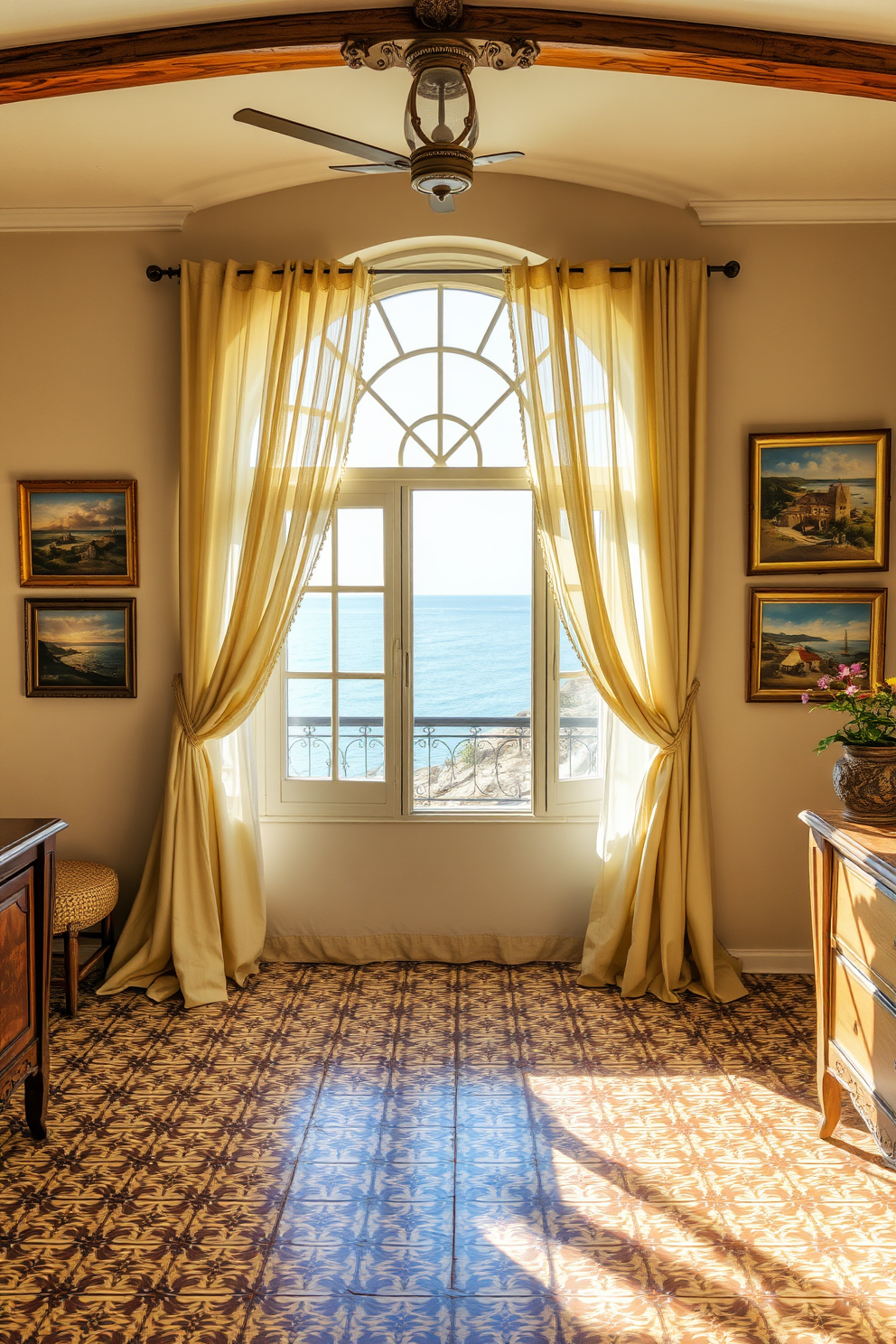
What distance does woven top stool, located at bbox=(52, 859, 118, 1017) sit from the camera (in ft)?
13.1

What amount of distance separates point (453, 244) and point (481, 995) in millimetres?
3386

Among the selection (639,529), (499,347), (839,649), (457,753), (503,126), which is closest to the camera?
(503,126)

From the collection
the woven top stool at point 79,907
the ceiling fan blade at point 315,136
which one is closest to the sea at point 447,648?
the woven top stool at point 79,907

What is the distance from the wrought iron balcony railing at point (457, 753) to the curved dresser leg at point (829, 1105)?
73.0 inches

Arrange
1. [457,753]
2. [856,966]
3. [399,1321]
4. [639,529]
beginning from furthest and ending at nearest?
[457,753], [639,529], [856,966], [399,1321]

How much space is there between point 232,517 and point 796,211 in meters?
2.84

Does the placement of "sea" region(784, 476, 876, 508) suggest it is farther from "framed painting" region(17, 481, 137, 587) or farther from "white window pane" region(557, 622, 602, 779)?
"framed painting" region(17, 481, 137, 587)

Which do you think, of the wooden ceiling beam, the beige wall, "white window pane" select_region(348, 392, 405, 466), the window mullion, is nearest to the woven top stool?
the beige wall

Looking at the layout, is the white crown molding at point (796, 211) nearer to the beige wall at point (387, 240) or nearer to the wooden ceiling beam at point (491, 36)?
the beige wall at point (387, 240)

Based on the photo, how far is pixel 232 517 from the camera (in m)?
4.36

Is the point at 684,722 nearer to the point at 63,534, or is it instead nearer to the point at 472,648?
the point at 472,648

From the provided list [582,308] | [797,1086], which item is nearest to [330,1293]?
[797,1086]

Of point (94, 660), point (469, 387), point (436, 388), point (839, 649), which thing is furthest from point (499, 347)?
point (94, 660)

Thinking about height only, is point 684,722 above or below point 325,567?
below
